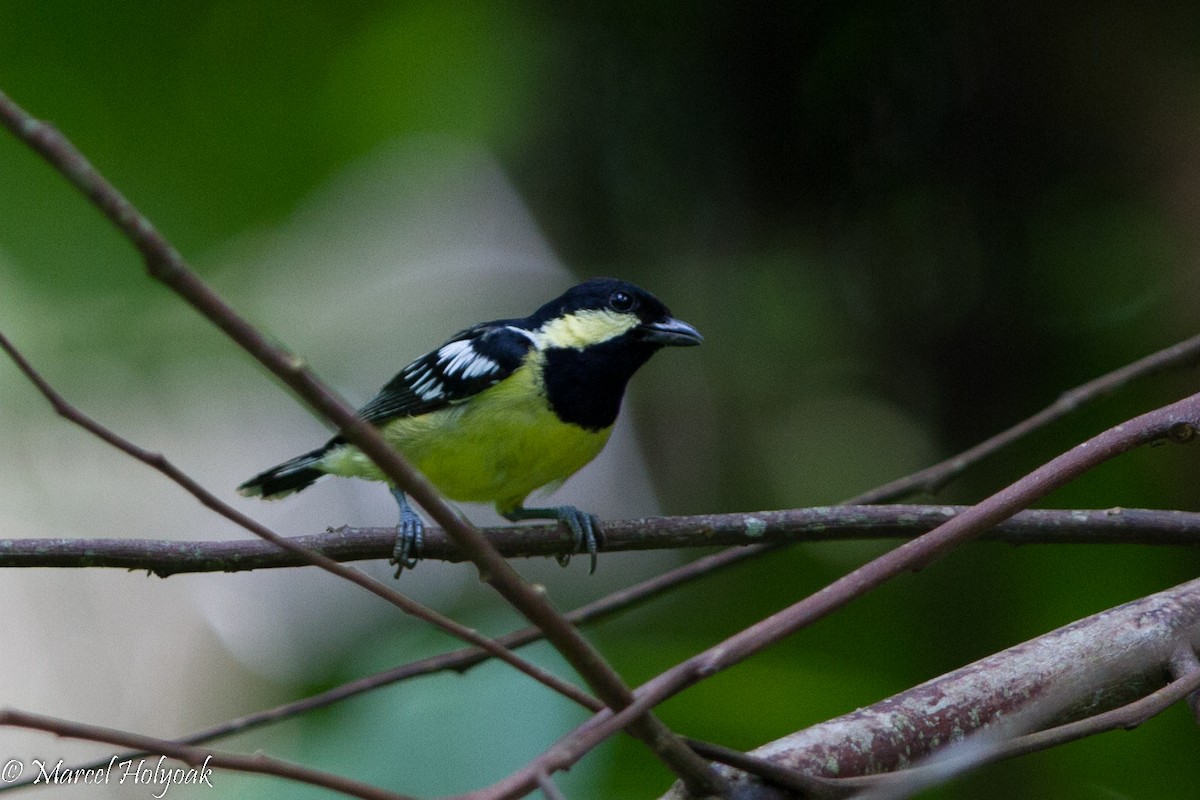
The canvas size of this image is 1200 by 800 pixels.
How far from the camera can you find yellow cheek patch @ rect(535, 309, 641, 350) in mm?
3320

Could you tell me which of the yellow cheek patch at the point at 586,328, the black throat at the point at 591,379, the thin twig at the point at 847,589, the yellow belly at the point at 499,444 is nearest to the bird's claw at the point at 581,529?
the yellow belly at the point at 499,444

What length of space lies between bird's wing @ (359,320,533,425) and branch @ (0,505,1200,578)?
1.07m

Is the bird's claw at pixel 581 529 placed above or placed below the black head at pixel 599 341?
below

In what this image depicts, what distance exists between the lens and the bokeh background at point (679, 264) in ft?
10.0

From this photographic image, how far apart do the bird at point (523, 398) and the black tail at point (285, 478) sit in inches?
6.0

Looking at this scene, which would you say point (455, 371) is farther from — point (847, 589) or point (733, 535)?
point (847, 589)

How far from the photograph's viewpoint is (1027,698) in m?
1.56

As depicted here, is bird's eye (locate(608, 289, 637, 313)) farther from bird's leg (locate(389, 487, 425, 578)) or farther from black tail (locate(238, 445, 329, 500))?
black tail (locate(238, 445, 329, 500))

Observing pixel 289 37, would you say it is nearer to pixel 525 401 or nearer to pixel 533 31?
pixel 533 31

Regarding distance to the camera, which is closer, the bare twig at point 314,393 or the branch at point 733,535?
the bare twig at point 314,393

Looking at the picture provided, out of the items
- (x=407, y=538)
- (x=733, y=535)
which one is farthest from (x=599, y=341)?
(x=733, y=535)

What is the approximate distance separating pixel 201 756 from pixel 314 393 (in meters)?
0.33

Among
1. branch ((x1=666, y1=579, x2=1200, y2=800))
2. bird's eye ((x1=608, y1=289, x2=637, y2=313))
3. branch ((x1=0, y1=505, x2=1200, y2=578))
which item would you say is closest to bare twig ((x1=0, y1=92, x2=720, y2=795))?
branch ((x1=666, y1=579, x2=1200, y2=800))

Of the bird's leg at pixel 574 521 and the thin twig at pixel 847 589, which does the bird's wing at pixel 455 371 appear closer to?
the bird's leg at pixel 574 521
